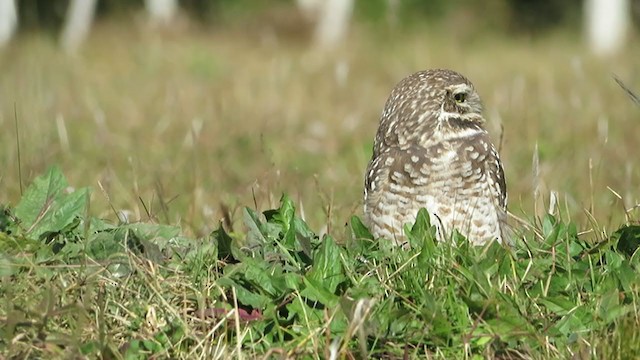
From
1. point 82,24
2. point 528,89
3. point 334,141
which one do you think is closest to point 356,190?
point 334,141

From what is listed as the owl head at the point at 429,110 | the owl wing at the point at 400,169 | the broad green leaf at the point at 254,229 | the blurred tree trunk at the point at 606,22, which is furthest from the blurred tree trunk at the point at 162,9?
the broad green leaf at the point at 254,229

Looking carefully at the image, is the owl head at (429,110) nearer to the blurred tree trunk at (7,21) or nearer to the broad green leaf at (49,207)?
the broad green leaf at (49,207)

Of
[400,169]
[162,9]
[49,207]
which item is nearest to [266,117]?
[400,169]

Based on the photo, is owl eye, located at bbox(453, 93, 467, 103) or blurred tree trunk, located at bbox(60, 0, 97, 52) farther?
blurred tree trunk, located at bbox(60, 0, 97, 52)

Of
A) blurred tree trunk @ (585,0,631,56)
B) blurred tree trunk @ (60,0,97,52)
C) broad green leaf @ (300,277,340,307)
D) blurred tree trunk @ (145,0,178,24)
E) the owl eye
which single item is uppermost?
the owl eye

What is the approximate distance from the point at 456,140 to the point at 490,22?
19.0 metres

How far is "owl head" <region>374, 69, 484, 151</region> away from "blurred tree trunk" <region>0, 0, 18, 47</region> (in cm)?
958

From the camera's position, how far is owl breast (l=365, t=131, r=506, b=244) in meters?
3.81

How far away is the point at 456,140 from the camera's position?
156 inches

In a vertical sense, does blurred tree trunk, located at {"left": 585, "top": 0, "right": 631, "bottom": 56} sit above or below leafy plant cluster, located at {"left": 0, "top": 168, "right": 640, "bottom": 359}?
below

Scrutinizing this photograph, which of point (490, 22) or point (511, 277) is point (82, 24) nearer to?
point (490, 22)

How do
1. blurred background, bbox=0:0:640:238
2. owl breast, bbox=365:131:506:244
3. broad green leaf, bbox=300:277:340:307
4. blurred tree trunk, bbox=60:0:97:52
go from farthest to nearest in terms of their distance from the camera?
blurred tree trunk, bbox=60:0:97:52, blurred background, bbox=0:0:640:238, owl breast, bbox=365:131:506:244, broad green leaf, bbox=300:277:340:307

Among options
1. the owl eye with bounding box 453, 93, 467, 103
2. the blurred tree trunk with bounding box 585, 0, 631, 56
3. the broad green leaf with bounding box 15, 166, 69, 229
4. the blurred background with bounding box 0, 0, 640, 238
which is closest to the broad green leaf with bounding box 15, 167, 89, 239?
the broad green leaf with bounding box 15, 166, 69, 229

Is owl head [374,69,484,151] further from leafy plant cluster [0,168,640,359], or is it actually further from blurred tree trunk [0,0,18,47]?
blurred tree trunk [0,0,18,47]
